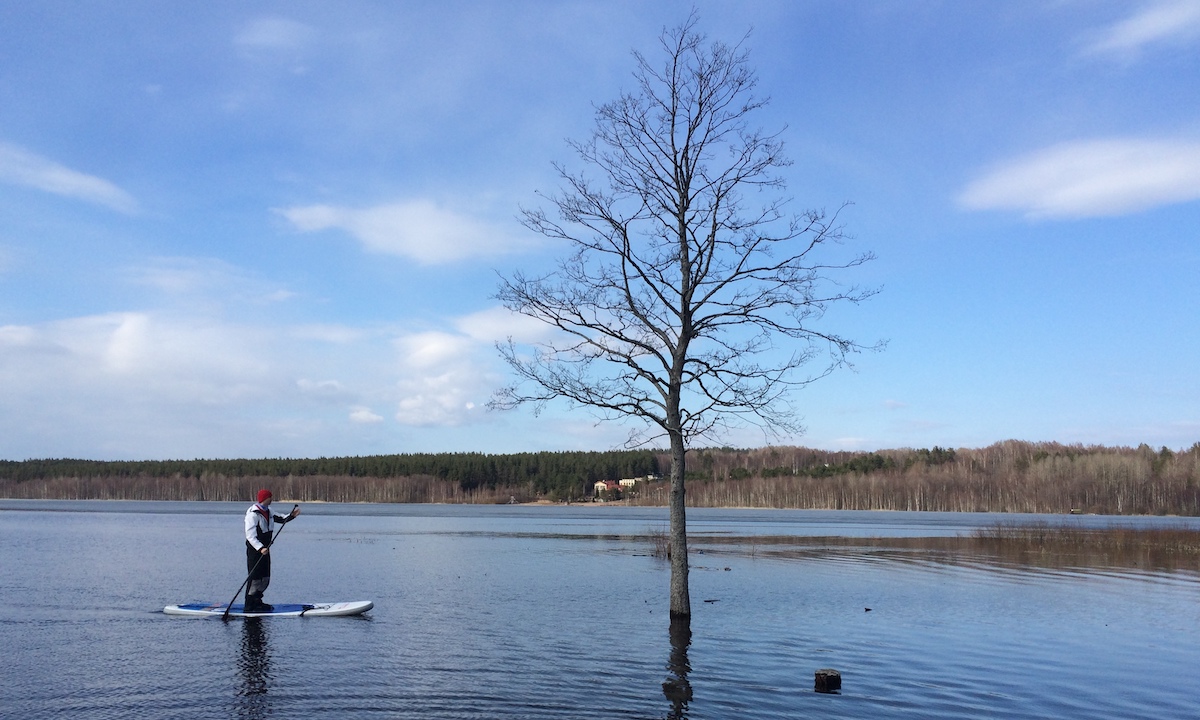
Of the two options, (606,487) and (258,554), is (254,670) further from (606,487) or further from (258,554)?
(606,487)

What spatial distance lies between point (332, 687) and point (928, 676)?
9674 millimetres

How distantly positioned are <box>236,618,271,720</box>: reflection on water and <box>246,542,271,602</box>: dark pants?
610 mm

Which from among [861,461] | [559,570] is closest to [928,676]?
[559,570]

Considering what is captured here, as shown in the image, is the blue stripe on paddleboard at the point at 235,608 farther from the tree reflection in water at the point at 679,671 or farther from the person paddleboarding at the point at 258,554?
the tree reflection in water at the point at 679,671

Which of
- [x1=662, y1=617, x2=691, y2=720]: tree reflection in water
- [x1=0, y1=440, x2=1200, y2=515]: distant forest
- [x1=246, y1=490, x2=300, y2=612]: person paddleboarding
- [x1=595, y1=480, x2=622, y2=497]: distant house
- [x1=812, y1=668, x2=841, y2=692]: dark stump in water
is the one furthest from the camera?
[x1=595, y1=480, x2=622, y2=497]: distant house

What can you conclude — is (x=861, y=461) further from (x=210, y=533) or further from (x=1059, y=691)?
(x=1059, y=691)

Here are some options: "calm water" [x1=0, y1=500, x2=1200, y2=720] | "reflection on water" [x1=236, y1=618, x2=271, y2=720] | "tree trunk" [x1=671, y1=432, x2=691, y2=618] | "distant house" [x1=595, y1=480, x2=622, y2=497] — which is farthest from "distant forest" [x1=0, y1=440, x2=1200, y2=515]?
"reflection on water" [x1=236, y1=618, x2=271, y2=720]

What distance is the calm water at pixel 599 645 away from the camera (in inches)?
520

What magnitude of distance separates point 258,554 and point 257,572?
1.37 ft

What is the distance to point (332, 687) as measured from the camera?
13914 millimetres

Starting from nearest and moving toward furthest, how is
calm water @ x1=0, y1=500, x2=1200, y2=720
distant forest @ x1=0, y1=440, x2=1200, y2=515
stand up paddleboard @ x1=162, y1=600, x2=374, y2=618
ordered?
calm water @ x1=0, y1=500, x2=1200, y2=720
stand up paddleboard @ x1=162, y1=600, x2=374, y2=618
distant forest @ x1=0, y1=440, x2=1200, y2=515

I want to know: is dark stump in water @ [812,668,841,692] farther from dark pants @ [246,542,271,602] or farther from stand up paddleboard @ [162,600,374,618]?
dark pants @ [246,542,271,602]

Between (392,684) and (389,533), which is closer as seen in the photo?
(392,684)

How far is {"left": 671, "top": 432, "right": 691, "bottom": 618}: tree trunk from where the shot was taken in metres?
18.7
